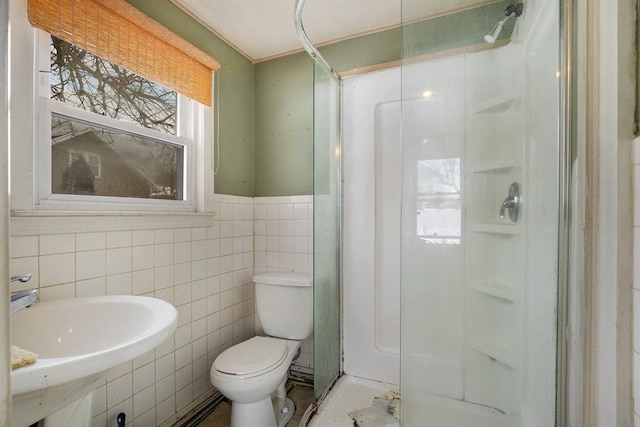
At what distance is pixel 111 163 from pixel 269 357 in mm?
1173

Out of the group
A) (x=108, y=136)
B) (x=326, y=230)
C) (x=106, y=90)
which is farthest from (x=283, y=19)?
(x=326, y=230)

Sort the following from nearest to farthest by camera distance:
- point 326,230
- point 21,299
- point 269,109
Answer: point 21,299
point 326,230
point 269,109

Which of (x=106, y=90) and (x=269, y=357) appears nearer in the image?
(x=106, y=90)

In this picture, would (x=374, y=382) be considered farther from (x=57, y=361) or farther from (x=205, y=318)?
(x=57, y=361)

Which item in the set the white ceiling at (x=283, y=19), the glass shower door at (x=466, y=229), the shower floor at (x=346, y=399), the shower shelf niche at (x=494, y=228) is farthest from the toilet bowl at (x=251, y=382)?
the white ceiling at (x=283, y=19)

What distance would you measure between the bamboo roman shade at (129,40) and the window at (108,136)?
103mm

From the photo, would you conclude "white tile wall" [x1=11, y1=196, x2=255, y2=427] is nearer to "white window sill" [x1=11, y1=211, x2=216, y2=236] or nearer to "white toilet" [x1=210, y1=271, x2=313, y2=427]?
"white window sill" [x1=11, y1=211, x2=216, y2=236]

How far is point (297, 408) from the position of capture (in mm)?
1649

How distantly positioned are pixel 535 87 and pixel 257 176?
1.61m

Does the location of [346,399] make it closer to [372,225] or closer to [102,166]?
[372,225]

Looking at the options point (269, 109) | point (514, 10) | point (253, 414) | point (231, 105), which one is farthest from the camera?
point (269, 109)

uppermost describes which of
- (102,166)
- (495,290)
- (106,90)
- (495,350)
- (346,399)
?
(106,90)

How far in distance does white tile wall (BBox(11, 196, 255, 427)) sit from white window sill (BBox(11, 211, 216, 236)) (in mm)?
27

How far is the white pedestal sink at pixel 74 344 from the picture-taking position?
59cm
